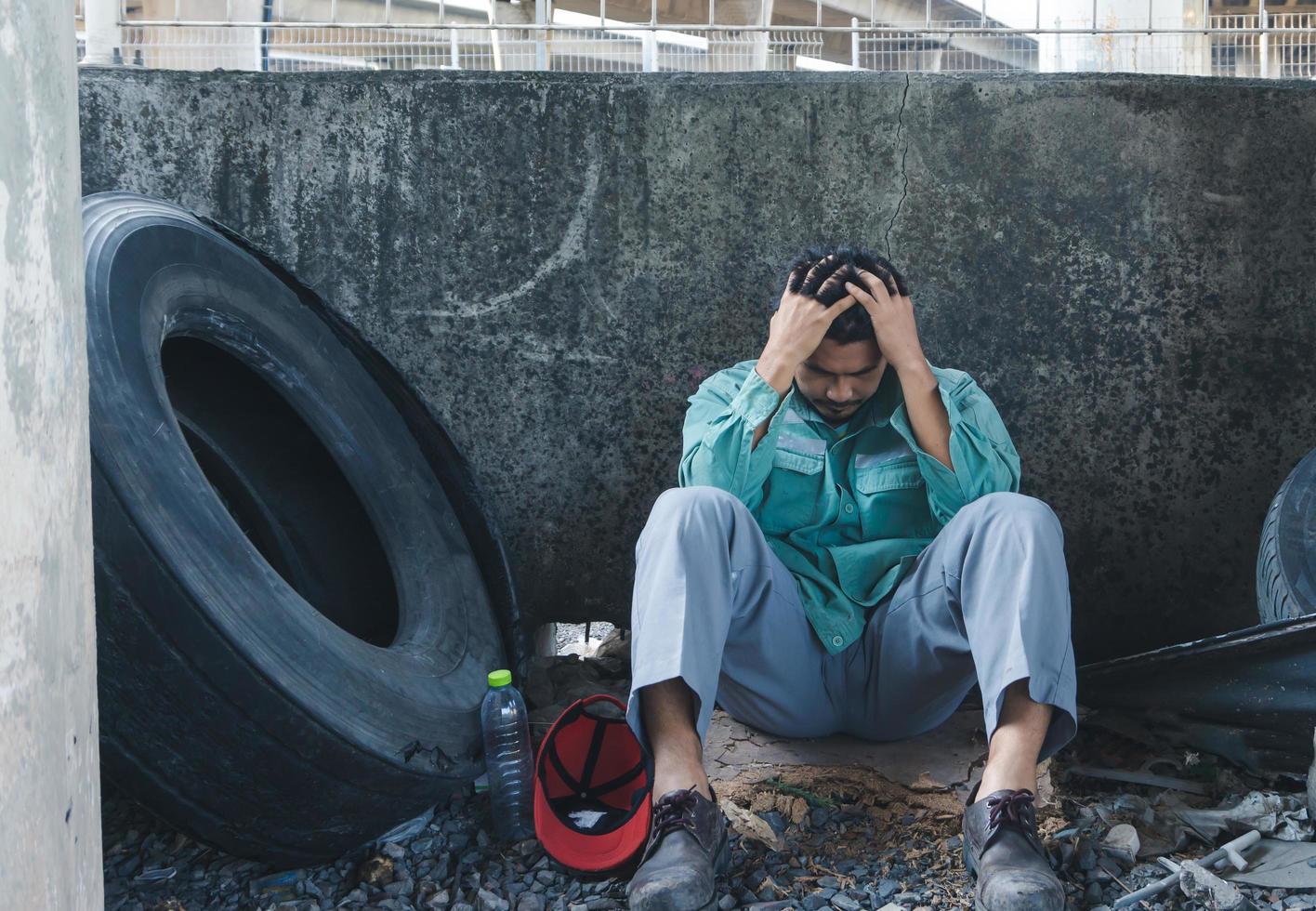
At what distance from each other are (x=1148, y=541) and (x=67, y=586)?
2945mm

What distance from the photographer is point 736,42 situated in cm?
343

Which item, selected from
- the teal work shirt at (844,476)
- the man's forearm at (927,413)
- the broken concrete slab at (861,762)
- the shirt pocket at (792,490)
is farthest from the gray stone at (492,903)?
the man's forearm at (927,413)

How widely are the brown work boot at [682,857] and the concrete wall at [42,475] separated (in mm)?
1055

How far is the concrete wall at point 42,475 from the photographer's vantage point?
3.30 ft

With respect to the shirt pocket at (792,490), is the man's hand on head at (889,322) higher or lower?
higher

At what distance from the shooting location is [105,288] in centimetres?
235

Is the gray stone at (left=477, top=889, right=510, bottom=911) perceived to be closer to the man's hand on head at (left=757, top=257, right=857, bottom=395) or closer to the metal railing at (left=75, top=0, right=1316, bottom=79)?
the man's hand on head at (left=757, top=257, right=857, bottom=395)

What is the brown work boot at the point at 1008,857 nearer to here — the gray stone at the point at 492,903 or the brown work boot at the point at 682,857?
the brown work boot at the point at 682,857

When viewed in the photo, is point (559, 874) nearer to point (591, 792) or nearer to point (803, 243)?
point (591, 792)

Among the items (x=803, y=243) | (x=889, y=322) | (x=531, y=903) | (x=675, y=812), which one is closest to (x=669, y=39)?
(x=803, y=243)

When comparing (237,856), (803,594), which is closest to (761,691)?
(803,594)

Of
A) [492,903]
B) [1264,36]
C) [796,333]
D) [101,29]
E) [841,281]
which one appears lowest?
[492,903]

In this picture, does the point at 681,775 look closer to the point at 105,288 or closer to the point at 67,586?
the point at 67,586

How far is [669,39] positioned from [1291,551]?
220 cm
